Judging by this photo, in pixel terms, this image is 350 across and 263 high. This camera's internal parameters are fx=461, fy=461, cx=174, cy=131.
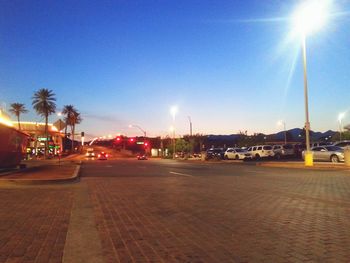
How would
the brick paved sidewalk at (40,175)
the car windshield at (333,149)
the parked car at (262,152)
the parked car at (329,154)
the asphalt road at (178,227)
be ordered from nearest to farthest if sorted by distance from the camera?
Answer: the asphalt road at (178,227)
the brick paved sidewalk at (40,175)
the parked car at (329,154)
the car windshield at (333,149)
the parked car at (262,152)

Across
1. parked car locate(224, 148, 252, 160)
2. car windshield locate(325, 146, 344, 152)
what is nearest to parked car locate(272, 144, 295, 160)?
parked car locate(224, 148, 252, 160)

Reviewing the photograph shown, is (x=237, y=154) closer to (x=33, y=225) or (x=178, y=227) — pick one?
(x=178, y=227)

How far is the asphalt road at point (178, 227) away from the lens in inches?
282

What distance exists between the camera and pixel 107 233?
8.98 m

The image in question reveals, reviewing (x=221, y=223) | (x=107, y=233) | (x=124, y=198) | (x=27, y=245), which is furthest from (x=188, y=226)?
(x=124, y=198)

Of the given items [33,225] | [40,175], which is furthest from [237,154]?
[33,225]

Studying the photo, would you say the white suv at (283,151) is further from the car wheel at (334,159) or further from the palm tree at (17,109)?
the palm tree at (17,109)

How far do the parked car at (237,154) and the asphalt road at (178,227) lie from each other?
43.1m

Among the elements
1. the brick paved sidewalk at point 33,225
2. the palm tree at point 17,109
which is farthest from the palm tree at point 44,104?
the brick paved sidewalk at point 33,225

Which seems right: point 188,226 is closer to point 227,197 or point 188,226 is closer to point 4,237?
point 4,237

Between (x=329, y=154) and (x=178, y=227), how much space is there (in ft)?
110

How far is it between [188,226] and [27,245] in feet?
10.8

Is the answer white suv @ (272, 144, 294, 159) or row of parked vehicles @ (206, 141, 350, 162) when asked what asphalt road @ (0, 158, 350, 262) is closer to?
row of parked vehicles @ (206, 141, 350, 162)

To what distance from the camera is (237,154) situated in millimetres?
61750
